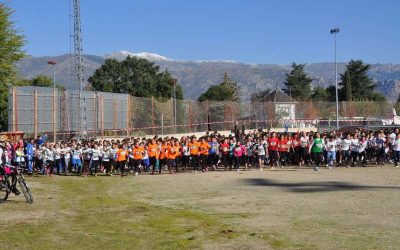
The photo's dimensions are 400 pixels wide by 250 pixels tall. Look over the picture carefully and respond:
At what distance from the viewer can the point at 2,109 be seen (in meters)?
53.2

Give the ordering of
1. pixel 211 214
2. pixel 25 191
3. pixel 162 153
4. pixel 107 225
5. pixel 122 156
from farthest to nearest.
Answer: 1. pixel 162 153
2. pixel 122 156
3. pixel 25 191
4. pixel 211 214
5. pixel 107 225

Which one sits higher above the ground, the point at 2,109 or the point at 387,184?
the point at 2,109

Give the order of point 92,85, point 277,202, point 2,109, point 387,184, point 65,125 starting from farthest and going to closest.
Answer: point 92,85
point 2,109
point 65,125
point 387,184
point 277,202

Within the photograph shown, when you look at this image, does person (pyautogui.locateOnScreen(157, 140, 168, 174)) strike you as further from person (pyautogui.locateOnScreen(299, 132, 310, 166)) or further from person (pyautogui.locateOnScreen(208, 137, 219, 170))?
person (pyautogui.locateOnScreen(299, 132, 310, 166))

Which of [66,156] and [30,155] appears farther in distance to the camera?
[66,156]

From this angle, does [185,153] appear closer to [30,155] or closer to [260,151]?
[260,151]

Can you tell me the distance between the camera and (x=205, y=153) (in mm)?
26828

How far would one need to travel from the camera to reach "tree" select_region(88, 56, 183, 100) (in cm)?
8938

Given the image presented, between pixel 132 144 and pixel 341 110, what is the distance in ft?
119

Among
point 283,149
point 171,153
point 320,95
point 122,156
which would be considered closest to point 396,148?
point 283,149

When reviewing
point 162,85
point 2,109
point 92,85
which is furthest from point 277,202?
point 92,85

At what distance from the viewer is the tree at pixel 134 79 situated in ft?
293

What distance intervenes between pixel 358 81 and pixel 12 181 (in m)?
116

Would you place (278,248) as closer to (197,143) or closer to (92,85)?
(197,143)
